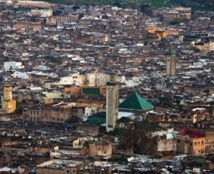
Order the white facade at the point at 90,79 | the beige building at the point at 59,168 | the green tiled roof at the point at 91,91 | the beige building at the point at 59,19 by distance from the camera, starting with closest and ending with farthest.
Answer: the beige building at the point at 59,168
the green tiled roof at the point at 91,91
the white facade at the point at 90,79
the beige building at the point at 59,19

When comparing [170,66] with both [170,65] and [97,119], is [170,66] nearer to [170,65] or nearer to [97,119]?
[170,65]

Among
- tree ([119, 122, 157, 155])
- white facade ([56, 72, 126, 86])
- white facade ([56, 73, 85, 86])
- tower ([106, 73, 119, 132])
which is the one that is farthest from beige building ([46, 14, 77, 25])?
tree ([119, 122, 157, 155])

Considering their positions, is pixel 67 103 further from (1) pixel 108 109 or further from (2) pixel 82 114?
(1) pixel 108 109

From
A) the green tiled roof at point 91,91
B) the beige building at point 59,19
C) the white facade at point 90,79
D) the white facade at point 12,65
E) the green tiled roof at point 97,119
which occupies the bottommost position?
the beige building at point 59,19

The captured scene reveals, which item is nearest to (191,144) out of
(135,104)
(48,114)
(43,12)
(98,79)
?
(135,104)

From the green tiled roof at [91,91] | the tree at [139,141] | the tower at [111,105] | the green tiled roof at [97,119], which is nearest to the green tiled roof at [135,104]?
the green tiled roof at [97,119]

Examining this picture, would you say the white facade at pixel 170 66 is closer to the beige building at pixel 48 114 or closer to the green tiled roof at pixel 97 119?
the beige building at pixel 48 114
